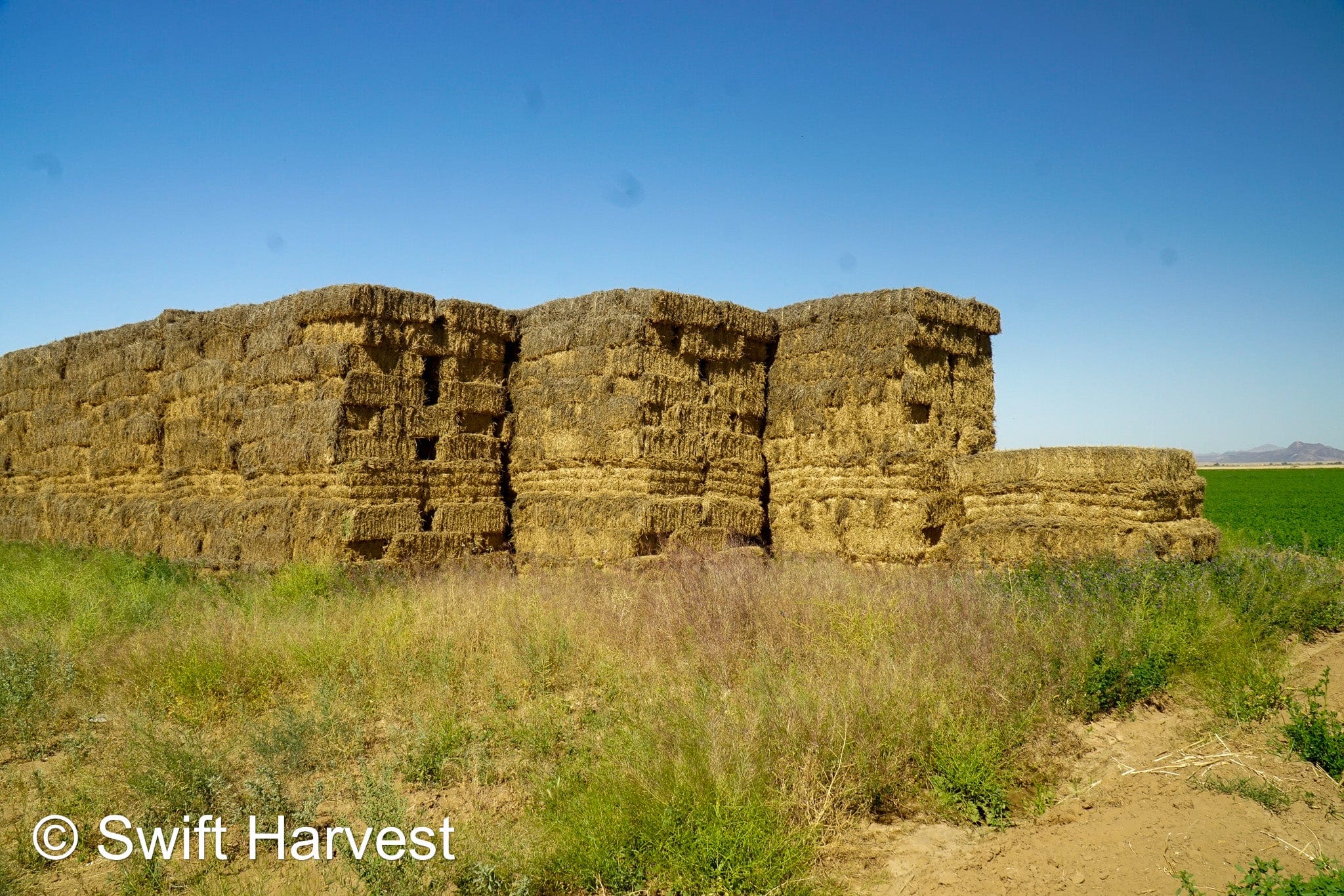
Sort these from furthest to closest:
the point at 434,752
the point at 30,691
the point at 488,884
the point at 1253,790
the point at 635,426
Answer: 1. the point at 635,426
2. the point at 30,691
3. the point at 434,752
4. the point at 1253,790
5. the point at 488,884

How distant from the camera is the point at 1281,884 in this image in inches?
177

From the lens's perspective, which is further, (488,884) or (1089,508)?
(1089,508)

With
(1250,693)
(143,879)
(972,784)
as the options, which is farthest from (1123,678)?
(143,879)

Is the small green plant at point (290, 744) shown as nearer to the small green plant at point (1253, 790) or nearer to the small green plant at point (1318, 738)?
the small green plant at point (1253, 790)

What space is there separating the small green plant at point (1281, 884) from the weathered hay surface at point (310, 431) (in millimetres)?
9887

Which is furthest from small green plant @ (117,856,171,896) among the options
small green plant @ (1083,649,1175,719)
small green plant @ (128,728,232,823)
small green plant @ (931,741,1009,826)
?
small green plant @ (1083,649,1175,719)

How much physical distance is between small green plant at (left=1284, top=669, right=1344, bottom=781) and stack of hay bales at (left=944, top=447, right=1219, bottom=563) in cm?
372

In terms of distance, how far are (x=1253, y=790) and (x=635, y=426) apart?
8185 millimetres

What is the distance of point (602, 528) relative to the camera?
477 inches

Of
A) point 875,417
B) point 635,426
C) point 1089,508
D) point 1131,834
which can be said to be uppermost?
point 875,417

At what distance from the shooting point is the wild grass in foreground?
4.73 meters

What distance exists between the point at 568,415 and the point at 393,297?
3018 mm

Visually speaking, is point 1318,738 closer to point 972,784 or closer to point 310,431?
point 972,784

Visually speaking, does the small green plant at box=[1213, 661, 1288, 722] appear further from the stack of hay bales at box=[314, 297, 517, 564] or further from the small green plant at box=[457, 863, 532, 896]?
the stack of hay bales at box=[314, 297, 517, 564]
